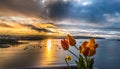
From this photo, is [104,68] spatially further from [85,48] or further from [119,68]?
[85,48]

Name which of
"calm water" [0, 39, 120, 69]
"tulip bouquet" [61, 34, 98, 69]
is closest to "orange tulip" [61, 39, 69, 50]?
"tulip bouquet" [61, 34, 98, 69]

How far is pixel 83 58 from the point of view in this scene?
817 mm

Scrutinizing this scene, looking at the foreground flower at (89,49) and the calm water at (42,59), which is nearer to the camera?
the foreground flower at (89,49)

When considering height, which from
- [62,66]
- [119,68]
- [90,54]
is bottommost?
[119,68]

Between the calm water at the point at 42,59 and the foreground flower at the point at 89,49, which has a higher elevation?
the foreground flower at the point at 89,49

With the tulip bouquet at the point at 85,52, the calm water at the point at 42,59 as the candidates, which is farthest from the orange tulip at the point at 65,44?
the calm water at the point at 42,59

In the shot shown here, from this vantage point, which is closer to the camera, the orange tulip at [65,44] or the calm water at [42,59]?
the orange tulip at [65,44]

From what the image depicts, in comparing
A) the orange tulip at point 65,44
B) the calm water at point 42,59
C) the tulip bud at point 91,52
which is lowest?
the calm water at point 42,59

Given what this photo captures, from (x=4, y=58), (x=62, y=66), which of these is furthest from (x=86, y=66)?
(x=4, y=58)

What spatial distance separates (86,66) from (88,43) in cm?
8

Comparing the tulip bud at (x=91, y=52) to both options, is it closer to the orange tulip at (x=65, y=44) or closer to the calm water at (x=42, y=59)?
the orange tulip at (x=65, y=44)

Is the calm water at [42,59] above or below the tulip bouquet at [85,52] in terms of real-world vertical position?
below

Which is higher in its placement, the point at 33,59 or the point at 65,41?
the point at 65,41

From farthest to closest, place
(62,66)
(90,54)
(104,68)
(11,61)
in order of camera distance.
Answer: (11,61), (104,68), (62,66), (90,54)
